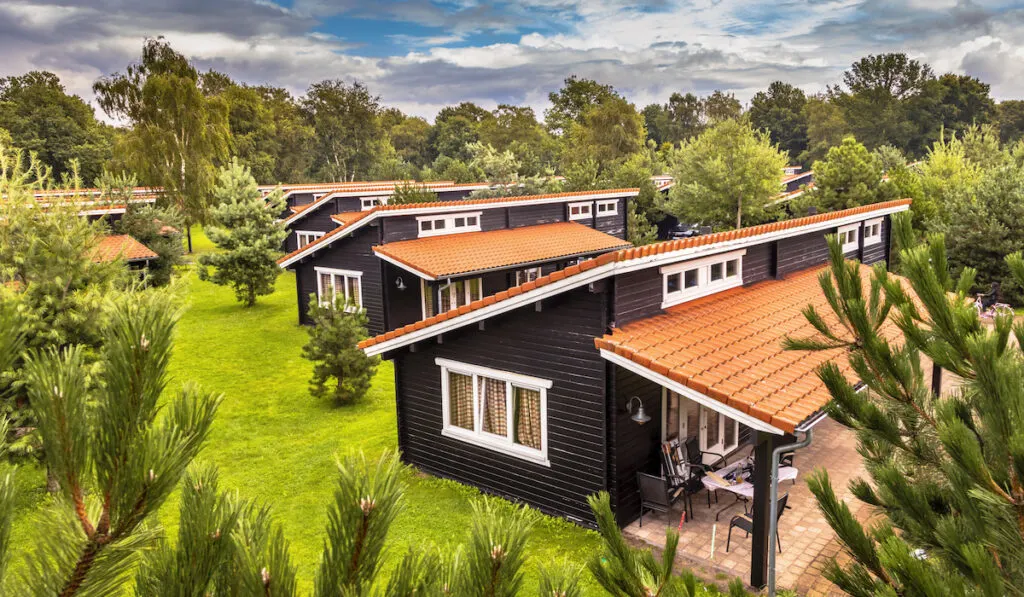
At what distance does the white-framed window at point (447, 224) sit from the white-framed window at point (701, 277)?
480 inches

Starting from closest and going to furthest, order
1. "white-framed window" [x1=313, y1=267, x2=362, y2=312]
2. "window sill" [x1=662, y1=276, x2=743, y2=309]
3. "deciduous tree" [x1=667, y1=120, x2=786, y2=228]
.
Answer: "window sill" [x1=662, y1=276, x2=743, y2=309] → "white-framed window" [x1=313, y1=267, x2=362, y2=312] → "deciduous tree" [x1=667, y1=120, x2=786, y2=228]

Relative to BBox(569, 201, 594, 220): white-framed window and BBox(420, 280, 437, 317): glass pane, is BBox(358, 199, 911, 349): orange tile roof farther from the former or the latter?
BBox(569, 201, 594, 220): white-framed window

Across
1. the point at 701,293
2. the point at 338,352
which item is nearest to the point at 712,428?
the point at 701,293

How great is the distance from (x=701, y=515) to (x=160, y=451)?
972 cm

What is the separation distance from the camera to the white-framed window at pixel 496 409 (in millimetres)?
10656

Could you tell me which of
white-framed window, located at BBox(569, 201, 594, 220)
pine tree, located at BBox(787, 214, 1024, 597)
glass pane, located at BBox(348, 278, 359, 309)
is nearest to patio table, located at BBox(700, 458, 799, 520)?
pine tree, located at BBox(787, 214, 1024, 597)

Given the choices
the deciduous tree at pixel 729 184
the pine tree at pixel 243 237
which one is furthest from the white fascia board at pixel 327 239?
the deciduous tree at pixel 729 184

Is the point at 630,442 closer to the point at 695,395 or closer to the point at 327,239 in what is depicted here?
the point at 695,395

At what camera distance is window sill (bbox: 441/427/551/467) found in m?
10.6

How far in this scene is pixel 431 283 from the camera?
Result: 20.2 metres

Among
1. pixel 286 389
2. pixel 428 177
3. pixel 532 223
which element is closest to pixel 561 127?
pixel 428 177

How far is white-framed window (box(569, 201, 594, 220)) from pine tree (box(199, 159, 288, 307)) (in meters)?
12.2

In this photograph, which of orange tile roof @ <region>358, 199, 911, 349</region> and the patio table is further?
the patio table

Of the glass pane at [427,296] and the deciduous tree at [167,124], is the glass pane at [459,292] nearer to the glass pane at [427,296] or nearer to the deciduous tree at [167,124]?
the glass pane at [427,296]
